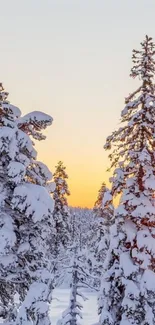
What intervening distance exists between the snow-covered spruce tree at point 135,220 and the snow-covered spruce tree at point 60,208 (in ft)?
86.4

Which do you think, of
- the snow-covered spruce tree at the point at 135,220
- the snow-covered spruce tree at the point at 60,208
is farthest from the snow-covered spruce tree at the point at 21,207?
the snow-covered spruce tree at the point at 60,208

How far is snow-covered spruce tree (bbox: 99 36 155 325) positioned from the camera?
14172mm

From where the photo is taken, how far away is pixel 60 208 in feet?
139

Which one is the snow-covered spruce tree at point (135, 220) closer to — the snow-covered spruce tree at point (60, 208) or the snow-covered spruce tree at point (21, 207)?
the snow-covered spruce tree at point (21, 207)

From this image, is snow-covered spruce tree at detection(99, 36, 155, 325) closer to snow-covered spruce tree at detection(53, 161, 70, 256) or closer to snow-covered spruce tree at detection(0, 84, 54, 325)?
snow-covered spruce tree at detection(0, 84, 54, 325)

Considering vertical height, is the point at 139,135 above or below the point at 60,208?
below

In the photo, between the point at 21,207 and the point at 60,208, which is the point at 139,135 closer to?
the point at 21,207

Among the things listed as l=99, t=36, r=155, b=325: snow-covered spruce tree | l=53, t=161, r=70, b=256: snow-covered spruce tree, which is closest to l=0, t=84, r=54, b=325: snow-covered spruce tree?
l=99, t=36, r=155, b=325: snow-covered spruce tree

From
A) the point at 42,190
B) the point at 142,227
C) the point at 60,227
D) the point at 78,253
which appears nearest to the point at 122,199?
the point at 142,227

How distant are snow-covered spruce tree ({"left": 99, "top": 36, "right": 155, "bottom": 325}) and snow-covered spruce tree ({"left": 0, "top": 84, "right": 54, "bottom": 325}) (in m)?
2.84

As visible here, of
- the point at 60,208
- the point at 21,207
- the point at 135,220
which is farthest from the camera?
the point at 60,208

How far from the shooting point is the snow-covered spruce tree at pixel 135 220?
1417 centimetres

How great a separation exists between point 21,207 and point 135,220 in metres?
4.62

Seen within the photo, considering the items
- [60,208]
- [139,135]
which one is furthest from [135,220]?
[60,208]
